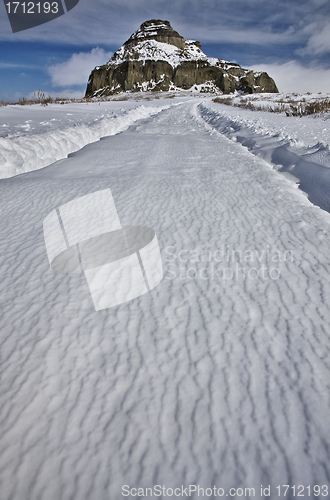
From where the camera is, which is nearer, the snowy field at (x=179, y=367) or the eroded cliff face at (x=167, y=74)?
the snowy field at (x=179, y=367)

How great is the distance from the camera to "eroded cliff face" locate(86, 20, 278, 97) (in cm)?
5972

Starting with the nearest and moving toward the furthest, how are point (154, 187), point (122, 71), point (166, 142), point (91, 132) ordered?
point (154, 187)
point (166, 142)
point (91, 132)
point (122, 71)

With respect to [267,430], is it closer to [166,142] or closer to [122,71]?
[166,142]

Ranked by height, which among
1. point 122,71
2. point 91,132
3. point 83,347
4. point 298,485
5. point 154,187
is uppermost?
point 122,71

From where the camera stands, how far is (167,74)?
60.4 meters

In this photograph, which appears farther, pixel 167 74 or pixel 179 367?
pixel 167 74

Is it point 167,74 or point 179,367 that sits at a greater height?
point 167,74

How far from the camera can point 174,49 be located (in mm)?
67250

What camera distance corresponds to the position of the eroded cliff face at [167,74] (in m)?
59.7

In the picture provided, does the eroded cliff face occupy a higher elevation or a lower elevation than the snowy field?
higher

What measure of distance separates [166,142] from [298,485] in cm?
358

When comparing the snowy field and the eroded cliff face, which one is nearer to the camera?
the snowy field

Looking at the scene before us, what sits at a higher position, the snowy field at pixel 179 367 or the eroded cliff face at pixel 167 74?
the eroded cliff face at pixel 167 74

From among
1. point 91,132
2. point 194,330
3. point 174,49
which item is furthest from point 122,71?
point 194,330
